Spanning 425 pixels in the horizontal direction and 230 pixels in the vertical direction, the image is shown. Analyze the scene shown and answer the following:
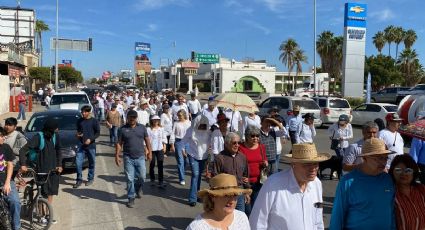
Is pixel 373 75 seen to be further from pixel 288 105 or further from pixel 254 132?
pixel 254 132

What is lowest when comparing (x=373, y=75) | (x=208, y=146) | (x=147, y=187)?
(x=147, y=187)

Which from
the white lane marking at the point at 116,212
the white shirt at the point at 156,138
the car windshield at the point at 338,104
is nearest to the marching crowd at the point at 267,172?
the white shirt at the point at 156,138

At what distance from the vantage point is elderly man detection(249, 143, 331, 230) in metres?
3.34

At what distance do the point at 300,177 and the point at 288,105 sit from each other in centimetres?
1757

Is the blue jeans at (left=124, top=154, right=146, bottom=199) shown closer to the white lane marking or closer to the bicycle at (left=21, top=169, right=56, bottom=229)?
the white lane marking

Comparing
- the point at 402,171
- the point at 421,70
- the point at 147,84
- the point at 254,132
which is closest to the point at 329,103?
the point at 254,132

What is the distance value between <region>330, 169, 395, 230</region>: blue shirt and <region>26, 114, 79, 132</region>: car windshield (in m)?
9.51

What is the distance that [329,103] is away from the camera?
22.8 m

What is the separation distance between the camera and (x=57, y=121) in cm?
1188

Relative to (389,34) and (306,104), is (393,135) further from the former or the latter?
(389,34)

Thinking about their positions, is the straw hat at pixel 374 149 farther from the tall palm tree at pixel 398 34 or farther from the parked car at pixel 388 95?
the tall palm tree at pixel 398 34

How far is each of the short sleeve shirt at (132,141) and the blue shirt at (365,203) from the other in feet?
15.7

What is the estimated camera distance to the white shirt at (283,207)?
131 inches

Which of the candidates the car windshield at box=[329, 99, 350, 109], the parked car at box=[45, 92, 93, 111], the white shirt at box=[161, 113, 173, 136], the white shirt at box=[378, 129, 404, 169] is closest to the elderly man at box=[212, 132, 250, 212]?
the white shirt at box=[378, 129, 404, 169]
